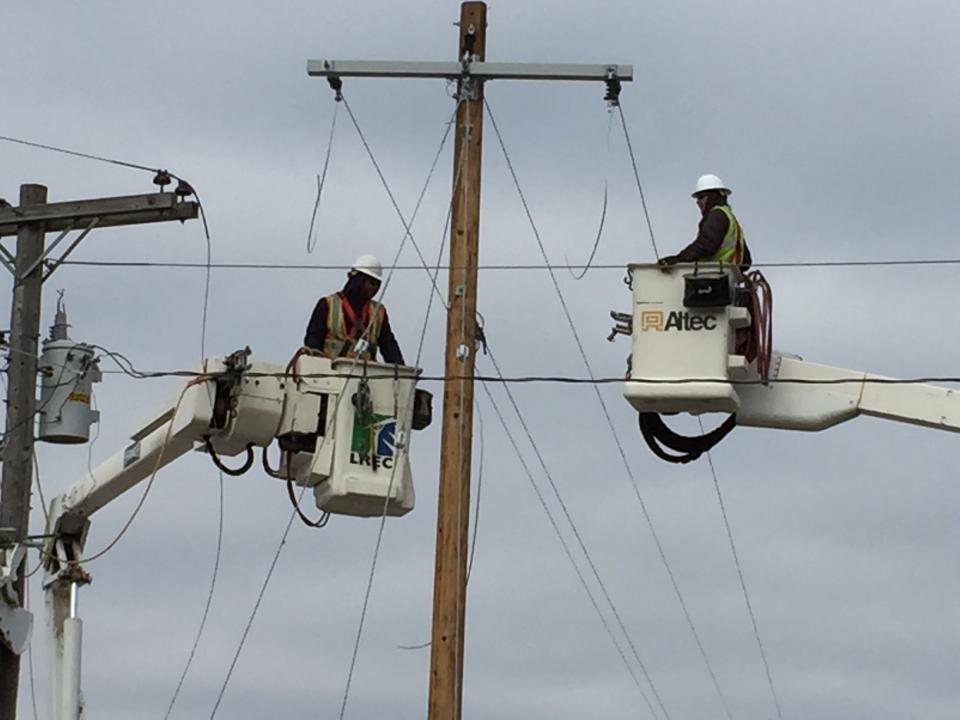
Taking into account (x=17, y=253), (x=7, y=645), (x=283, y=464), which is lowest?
(x=7, y=645)

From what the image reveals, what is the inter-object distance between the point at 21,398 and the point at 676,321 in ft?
17.5

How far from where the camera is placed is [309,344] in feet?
63.7

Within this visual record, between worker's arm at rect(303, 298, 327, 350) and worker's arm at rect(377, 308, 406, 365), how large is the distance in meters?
0.40

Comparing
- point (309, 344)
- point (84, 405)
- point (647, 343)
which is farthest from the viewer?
point (84, 405)

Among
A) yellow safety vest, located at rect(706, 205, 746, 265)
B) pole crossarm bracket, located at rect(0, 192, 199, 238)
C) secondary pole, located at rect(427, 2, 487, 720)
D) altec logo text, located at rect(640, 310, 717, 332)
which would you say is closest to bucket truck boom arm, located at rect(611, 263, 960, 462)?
altec logo text, located at rect(640, 310, 717, 332)

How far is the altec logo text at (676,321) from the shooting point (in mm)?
18062

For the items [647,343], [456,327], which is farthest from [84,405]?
[647,343]

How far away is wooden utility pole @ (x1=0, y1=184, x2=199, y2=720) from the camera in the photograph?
20438 millimetres

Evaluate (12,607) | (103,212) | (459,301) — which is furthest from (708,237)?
(12,607)

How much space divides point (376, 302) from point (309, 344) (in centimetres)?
64

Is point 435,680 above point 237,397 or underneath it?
underneath

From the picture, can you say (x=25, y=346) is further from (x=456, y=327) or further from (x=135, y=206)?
(x=456, y=327)

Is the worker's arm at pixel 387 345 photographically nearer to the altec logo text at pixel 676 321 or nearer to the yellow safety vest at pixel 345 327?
the yellow safety vest at pixel 345 327

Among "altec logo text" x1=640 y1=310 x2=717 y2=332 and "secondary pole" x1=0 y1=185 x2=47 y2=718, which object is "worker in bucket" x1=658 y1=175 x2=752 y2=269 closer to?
"altec logo text" x1=640 y1=310 x2=717 y2=332
